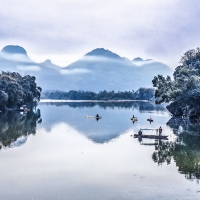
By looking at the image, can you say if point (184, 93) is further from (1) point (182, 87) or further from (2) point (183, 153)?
(2) point (183, 153)

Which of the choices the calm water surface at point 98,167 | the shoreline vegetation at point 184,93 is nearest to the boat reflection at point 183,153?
the calm water surface at point 98,167

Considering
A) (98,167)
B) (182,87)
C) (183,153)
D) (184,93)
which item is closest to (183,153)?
(183,153)

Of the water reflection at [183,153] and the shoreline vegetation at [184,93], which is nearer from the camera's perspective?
the water reflection at [183,153]

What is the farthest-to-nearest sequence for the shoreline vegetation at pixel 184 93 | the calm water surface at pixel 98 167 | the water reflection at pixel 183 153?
the shoreline vegetation at pixel 184 93
the water reflection at pixel 183 153
the calm water surface at pixel 98 167

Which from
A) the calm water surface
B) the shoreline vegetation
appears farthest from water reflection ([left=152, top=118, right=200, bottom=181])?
the shoreline vegetation

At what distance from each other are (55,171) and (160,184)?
9091mm

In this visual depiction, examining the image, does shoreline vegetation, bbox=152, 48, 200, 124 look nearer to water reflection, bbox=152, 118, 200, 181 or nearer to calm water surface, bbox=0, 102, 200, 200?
water reflection, bbox=152, 118, 200, 181

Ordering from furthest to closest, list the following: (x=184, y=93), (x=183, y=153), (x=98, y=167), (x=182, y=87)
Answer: (x=182, y=87)
(x=184, y=93)
(x=183, y=153)
(x=98, y=167)

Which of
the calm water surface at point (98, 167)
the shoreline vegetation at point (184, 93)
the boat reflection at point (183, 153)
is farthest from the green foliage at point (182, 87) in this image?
the calm water surface at point (98, 167)

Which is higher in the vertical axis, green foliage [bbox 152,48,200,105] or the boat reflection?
green foliage [bbox 152,48,200,105]

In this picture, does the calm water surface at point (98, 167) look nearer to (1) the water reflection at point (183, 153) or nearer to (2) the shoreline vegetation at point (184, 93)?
(1) the water reflection at point (183, 153)

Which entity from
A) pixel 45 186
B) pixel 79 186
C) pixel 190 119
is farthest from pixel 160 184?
pixel 190 119

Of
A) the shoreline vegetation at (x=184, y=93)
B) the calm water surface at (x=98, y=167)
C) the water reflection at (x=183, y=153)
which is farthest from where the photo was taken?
the shoreline vegetation at (x=184, y=93)

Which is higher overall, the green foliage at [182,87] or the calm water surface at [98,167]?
the green foliage at [182,87]
